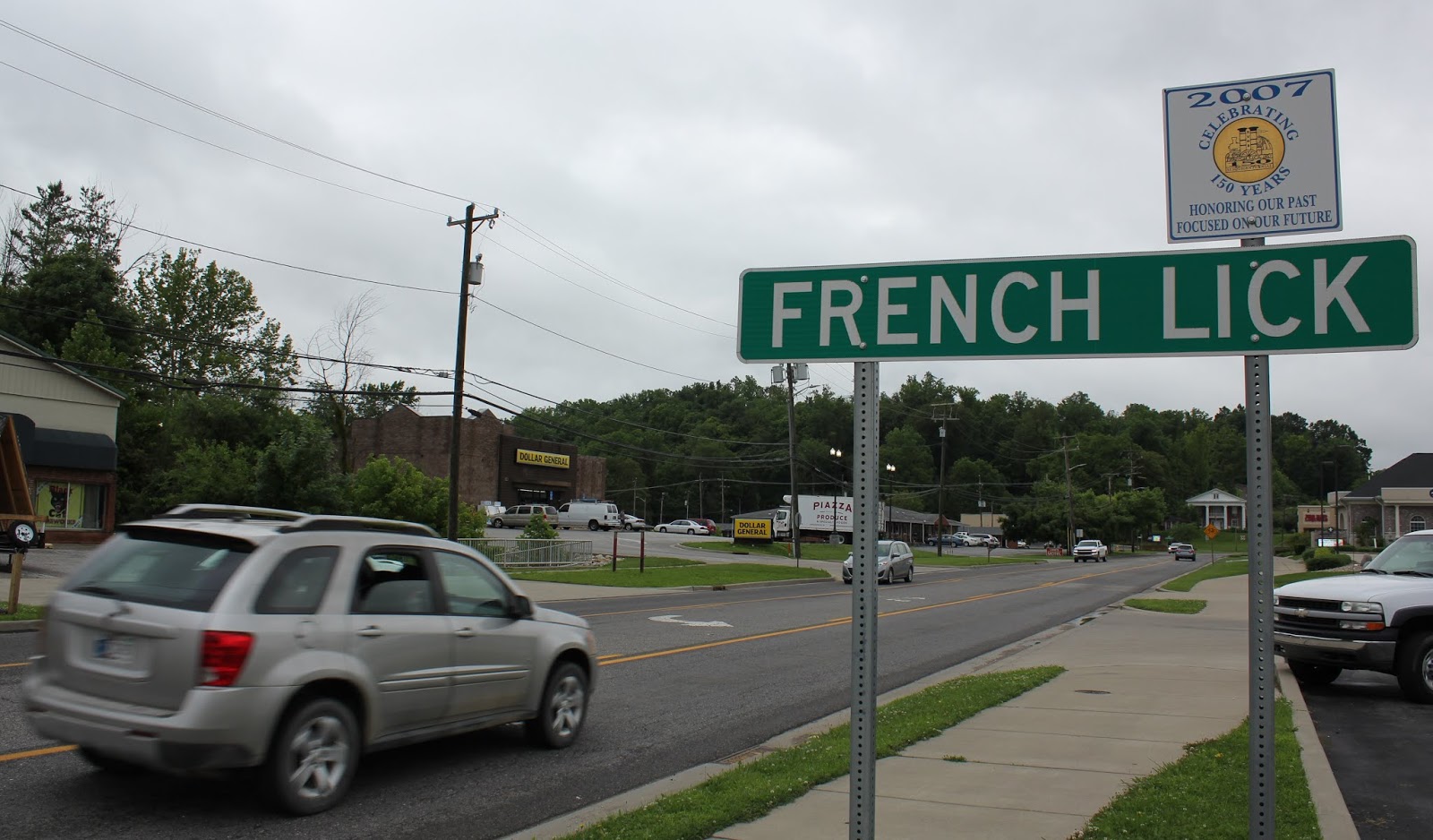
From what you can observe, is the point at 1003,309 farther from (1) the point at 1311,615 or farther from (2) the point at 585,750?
(1) the point at 1311,615

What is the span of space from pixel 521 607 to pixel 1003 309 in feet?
17.2

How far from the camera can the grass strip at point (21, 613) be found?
45.7 feet

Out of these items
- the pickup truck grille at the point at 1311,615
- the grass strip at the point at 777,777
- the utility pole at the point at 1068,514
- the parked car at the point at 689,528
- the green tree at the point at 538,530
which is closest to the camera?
the grass strip at the point at 777,777

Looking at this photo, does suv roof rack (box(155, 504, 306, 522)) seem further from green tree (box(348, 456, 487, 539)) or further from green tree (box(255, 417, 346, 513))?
green tree (box(348, 456, 487, 539))

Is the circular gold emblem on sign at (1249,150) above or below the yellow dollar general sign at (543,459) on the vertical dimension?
below

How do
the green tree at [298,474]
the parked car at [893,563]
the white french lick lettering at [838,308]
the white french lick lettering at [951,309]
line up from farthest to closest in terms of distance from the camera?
the parked car at [893,563] → the green tree at [298,474] → the white french lick lettering at [838,308] → the white french lick lettering at [951,309]

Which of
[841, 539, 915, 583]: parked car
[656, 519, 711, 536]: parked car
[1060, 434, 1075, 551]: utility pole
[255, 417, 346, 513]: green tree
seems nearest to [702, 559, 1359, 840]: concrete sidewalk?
[841, 539, 915, 583]: parked car

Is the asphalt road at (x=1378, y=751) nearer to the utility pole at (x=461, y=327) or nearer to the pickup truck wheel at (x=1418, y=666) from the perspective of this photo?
the pickup truck wheel at (x=1418, y=666)

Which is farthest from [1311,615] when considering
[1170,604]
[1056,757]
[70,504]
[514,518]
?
[514,518]

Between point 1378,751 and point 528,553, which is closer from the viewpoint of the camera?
point 1378,751

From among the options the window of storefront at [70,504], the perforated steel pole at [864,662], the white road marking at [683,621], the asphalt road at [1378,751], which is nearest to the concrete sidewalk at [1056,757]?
the asphalt road at [1378,751]

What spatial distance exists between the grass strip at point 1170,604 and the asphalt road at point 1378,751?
11244 millimetres

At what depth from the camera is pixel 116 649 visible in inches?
229

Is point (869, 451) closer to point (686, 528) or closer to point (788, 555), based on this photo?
point (788, 555)
